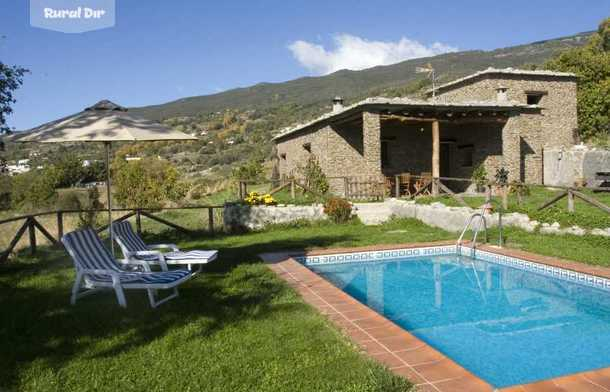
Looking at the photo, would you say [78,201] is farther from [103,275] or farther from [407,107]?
[103,275]

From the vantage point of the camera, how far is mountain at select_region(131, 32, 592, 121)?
58719mm

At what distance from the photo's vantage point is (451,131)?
21.0 meters

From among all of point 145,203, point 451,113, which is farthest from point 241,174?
point 451,113

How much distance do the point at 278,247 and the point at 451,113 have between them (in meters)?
10.0

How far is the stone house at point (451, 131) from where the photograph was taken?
16375mm

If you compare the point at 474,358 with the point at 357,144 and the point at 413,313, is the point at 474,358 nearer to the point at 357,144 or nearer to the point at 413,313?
the point at 413,313

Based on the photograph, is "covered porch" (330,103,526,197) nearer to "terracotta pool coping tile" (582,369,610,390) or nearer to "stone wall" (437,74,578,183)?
"stone wall" (437,74,578,183)

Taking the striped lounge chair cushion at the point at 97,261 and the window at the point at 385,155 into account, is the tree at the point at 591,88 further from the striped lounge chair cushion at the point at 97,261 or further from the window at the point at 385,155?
the striped lounge chair cushion at the point at 97,261

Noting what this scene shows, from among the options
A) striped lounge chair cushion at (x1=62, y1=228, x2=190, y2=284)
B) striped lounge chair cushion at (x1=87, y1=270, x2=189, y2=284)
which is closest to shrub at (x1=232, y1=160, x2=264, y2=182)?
striped lounge chair cushion at (x1=62, y1=228, x2=190, y2=284)

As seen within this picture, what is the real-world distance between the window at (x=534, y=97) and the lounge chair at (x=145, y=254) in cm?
1995

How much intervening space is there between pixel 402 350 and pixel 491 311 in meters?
3.02

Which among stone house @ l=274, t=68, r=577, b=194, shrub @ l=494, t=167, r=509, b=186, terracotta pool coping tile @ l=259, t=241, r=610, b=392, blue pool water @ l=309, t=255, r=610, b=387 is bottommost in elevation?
blue pool water @ l=309, t=255, r=610, b=387

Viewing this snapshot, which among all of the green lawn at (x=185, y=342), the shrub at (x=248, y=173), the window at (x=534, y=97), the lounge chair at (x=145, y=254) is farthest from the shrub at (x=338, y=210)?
the window at (x=534, y=97)

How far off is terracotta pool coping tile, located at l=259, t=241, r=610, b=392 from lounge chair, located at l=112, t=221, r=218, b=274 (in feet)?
3.93
